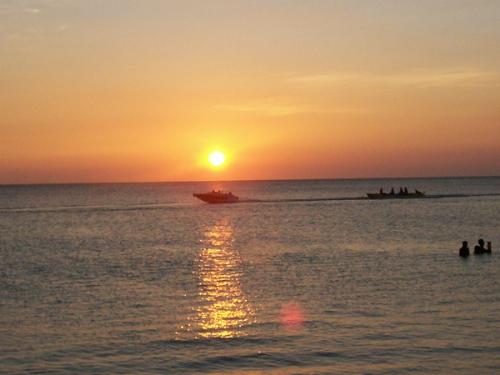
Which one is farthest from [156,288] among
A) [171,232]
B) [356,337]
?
[171,232]

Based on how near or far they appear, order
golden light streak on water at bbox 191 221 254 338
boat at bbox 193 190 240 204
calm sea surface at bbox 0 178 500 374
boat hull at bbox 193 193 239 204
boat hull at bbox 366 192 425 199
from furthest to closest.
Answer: boat at bbox 193 190 240 204
boat hull at bbox 193 193 239 204
boat hull at bbox 366 192 425 199
golden light streak on water at bbox 191 221 254 338
calm sea surface at bbox 0 178 500 374

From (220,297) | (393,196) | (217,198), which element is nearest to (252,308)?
(220,297)

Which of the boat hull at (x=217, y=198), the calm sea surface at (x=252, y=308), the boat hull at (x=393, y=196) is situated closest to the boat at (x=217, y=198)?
the boat hull at (x=217, y=198)

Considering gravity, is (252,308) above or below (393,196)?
below

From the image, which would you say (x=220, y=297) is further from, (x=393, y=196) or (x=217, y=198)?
(x=393, y=196)

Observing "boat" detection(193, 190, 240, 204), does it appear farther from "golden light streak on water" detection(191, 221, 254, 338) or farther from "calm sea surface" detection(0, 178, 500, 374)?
"golden light streak on water" detection(191, 221, 254, 338)

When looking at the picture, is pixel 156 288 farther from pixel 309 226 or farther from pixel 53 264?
pixel 309 226

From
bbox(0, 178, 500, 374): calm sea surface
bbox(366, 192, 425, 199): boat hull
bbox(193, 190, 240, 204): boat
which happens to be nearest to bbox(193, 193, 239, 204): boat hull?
bbox(193, 190, 240, 204): boat

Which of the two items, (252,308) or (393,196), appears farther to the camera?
(393,196)

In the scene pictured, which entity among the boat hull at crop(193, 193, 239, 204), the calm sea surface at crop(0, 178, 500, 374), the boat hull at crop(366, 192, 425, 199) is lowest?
A: the calm sea surface at crop(0, 178, 500, 374)

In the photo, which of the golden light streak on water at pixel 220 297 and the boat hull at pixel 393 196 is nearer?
the golden light streak on water at pixel 220 297

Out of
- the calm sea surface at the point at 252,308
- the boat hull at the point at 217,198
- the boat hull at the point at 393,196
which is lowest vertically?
the calm sea surface at the point at 252,308

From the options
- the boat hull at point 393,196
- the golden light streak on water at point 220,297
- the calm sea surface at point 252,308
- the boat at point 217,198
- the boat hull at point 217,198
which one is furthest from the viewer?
the boat at point 217,198

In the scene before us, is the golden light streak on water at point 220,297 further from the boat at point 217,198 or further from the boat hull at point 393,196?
the boat hull at point 393,196
